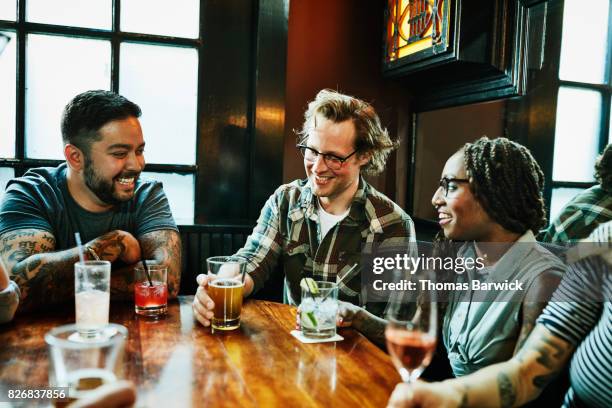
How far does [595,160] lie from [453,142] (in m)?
0.93

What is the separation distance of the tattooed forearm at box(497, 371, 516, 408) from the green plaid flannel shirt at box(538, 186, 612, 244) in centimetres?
87

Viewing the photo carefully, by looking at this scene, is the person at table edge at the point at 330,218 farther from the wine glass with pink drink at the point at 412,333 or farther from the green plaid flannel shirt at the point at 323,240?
the wine glass with pink drink at the point at 412,333

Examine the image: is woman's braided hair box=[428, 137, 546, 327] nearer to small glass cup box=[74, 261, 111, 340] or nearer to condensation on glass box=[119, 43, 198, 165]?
small glass cup box=[74, 261, 111, 340]

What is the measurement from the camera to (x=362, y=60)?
276 centimetres

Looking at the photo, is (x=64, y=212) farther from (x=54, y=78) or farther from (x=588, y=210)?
(x=588, y=210)

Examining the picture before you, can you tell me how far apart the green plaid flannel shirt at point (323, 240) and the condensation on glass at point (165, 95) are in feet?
2.89

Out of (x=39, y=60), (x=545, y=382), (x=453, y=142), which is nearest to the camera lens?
(x=545, y=382)

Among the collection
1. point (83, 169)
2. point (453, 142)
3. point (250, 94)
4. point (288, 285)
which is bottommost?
point (288, 285)

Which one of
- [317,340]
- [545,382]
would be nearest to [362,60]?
[317,340]

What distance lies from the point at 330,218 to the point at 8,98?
1682 millimetres

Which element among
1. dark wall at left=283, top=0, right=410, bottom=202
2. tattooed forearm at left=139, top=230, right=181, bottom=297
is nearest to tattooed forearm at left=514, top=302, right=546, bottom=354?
tattooed forearm at left=139, top=230, right=181, bottom=297

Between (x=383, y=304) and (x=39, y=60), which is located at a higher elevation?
(x=39, y=60)

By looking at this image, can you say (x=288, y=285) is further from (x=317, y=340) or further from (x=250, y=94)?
(x=250, y=94)

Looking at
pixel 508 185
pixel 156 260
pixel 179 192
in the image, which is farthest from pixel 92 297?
pixel 179 192
